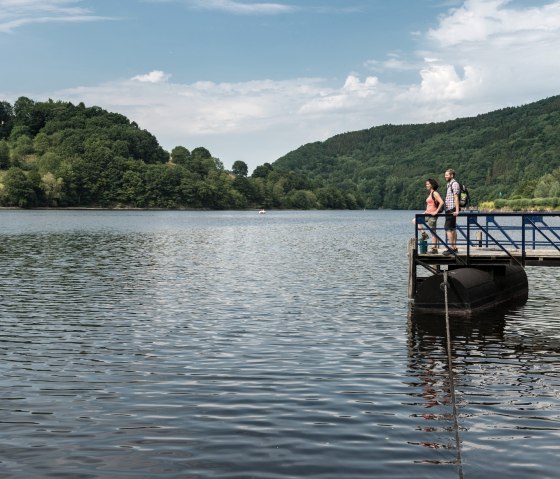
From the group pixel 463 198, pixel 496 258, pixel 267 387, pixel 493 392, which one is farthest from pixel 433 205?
pixel 267 387

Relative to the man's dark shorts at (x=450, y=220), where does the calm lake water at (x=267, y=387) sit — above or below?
below

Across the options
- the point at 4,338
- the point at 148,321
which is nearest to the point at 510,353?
the point at 148,321

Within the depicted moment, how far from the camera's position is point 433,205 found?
24625 mm

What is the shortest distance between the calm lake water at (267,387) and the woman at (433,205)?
320 cm

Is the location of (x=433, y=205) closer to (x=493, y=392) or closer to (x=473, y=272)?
(x=473, y=272)

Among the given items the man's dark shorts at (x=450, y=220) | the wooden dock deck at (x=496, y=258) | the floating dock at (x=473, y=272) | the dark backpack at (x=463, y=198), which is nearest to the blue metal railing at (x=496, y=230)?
the floating dock at (x=473, y=272)

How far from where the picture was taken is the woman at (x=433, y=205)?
2405 centimetres

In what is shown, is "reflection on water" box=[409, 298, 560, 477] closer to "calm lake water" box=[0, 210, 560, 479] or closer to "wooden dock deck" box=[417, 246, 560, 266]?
"calm lake water" box=[0, 210, 560, 479]

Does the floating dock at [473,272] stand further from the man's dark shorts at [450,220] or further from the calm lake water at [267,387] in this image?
the calm lake water at [267,387]

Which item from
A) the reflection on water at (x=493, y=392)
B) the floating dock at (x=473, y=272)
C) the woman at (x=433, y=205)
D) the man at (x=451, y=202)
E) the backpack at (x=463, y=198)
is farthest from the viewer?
the woman at (x=433, y=205)

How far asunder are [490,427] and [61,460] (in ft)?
21.5

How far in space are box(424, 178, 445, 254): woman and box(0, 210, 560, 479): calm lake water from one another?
3201 mm

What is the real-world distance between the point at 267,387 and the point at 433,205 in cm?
1293

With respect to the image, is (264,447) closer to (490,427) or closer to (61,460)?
(61,460)
